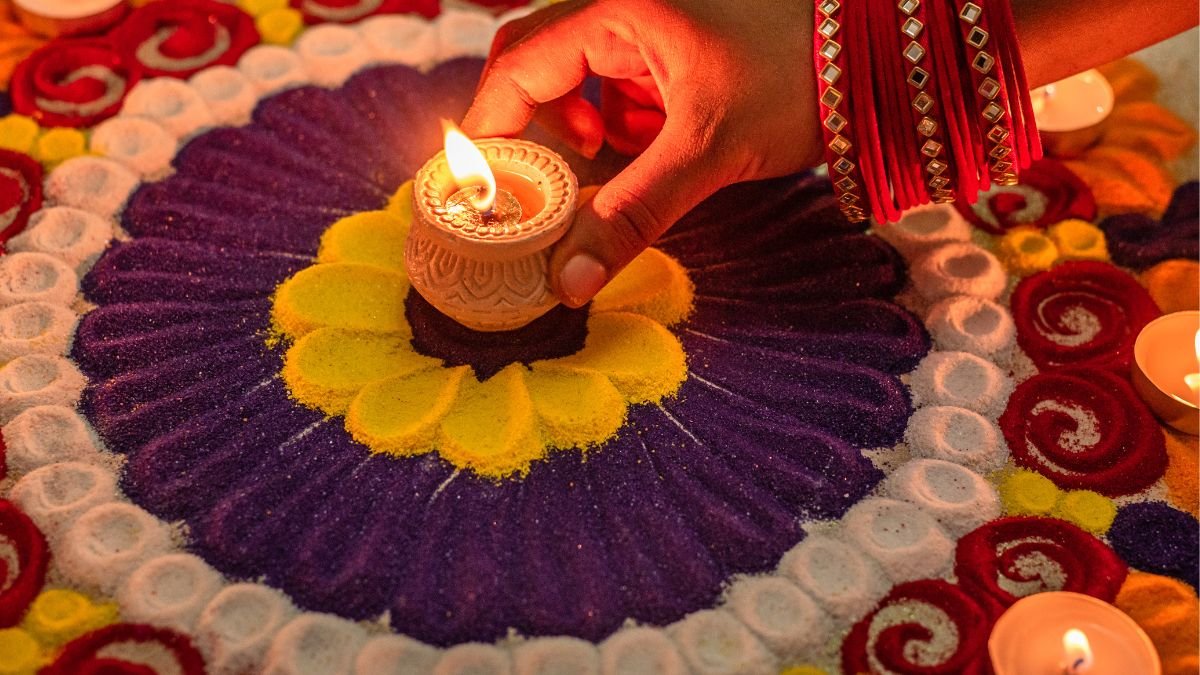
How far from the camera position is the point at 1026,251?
4.86ft

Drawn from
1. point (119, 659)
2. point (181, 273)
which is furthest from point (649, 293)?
point (119, 659)

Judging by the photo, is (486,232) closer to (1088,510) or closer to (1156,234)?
(1088,510)

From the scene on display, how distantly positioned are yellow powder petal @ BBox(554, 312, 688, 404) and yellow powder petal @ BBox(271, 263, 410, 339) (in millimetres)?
→ 204

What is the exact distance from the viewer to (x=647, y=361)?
129 centimetres

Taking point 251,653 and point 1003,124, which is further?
point 1003,124

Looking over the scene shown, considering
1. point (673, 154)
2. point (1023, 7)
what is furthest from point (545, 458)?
point (1023, 7)

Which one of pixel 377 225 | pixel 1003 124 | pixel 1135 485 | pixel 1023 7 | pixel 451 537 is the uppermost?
pixel 1023 7

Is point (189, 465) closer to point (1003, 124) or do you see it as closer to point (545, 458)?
point (545, 458)

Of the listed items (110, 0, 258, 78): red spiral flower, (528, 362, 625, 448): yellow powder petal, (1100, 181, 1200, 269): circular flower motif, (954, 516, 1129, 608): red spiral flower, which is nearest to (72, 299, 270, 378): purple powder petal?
(528, 362, 625, 448): yellow powder petal

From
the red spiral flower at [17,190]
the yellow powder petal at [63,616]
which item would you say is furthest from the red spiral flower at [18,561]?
the red spiral flower at [17,190]

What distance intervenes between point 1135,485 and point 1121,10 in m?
0.53

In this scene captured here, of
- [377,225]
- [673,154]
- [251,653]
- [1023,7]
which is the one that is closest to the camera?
[251,653]

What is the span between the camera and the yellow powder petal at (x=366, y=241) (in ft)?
4.57

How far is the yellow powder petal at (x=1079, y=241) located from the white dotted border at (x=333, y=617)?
11 cm
